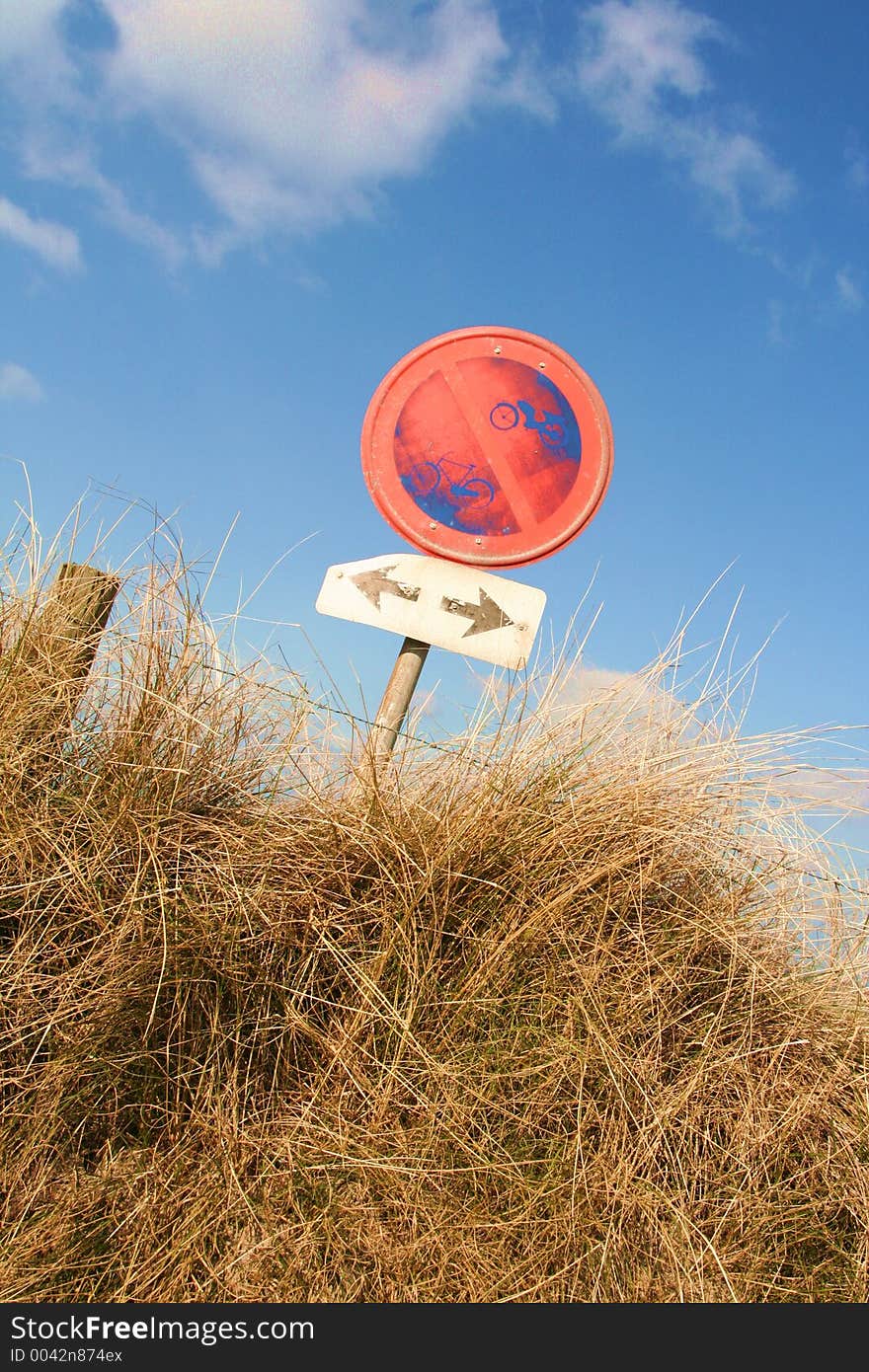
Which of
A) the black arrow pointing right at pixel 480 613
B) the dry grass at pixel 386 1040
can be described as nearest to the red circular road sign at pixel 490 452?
the black arrow pointing right at pixel 480 613

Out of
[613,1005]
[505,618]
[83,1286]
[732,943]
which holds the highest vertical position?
[505,618]

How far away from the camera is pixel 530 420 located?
10.4ft

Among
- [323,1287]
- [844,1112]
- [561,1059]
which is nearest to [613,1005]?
[561,1059]

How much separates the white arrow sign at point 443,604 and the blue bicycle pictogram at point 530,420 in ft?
1.67

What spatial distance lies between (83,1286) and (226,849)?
1.03 metres

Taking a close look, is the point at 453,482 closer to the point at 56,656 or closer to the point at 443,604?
the point at 443,604

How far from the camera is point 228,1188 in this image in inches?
86.8

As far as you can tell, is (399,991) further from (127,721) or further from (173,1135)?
(127,721)

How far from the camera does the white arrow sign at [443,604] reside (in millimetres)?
3123

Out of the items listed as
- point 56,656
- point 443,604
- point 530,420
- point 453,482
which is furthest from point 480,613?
point 56,656

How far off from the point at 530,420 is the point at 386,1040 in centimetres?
205

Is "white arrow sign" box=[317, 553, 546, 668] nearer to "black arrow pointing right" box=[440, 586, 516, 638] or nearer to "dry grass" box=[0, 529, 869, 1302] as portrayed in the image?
"black arrow pointing right" box=[440, 586, 516, 638]

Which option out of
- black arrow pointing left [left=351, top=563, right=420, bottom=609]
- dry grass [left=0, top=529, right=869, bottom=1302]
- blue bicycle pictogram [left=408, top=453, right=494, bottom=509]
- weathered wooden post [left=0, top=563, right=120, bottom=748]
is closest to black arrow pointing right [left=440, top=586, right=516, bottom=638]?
black arrow pointing left [left=351, top=563, right=420, bottom=609]

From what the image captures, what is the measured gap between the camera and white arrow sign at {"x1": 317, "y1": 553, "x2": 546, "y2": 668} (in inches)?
123
